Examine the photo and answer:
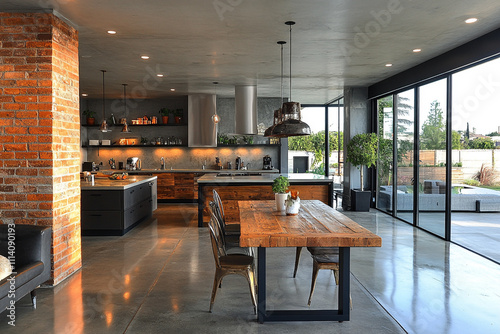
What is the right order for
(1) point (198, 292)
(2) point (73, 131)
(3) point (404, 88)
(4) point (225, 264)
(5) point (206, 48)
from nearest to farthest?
(4) point (225, 264)
(1) point (198, 292)
(2) point (73, 131)
(5) point (206, 48)
(3) point (404, 88)

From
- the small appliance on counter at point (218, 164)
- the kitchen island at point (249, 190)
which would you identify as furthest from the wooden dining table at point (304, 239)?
the small appliance on counter at point (218, 164)

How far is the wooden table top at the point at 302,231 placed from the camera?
302cm

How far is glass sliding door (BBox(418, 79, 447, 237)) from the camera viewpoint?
646cm

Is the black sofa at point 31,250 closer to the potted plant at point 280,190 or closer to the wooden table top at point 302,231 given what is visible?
the wooden table top at point 302,231

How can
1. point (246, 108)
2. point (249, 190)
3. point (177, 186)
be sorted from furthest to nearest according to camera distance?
point (177, 186) → point (246, 108) → point (249, 190)

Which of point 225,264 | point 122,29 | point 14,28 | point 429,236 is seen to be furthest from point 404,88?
point 14,28

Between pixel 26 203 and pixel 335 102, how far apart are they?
A: 9290mm

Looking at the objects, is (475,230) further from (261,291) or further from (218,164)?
(218,164)

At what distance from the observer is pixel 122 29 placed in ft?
16.1

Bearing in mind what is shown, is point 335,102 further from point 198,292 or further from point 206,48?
point 198,292

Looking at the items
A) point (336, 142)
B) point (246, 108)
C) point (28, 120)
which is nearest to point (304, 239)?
point (28, 120)

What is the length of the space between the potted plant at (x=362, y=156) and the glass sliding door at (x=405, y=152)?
2.13ft

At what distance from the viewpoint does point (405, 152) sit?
310 inches

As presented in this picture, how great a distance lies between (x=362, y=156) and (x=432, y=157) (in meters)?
2.11
